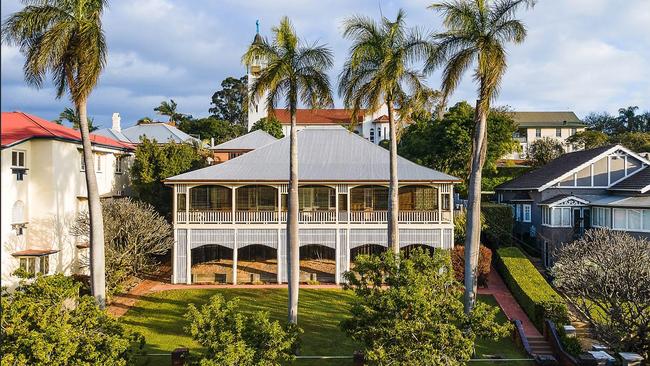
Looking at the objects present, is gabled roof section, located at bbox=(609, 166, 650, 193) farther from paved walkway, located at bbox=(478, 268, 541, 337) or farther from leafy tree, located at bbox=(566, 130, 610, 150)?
leafy tree, located at bbox=(566, 130, 610, 150)

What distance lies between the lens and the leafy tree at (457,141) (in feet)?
132

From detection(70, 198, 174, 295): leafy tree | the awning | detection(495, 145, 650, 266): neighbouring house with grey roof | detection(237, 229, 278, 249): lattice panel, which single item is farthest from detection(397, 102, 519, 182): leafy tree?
the awning

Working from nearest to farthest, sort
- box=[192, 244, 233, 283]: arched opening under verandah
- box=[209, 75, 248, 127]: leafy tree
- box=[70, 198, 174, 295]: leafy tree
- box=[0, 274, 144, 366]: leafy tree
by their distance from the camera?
box=[0, 274, 144, 366]: leafy tree, box=[70, 198, 174, 295]: leafy tree, box=[192, 244, 233, 283]: arched opening under verandah, box=[209, 75, 248, 127]: leafy tree

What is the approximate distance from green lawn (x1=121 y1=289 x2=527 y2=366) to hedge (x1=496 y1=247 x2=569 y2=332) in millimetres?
1401

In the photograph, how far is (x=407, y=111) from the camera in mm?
20594

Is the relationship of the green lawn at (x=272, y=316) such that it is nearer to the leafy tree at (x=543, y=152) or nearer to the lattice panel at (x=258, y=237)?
the lattice panel at (x=258, y=237)

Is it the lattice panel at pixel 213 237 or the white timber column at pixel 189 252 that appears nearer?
the white timber column at pixel 189 252

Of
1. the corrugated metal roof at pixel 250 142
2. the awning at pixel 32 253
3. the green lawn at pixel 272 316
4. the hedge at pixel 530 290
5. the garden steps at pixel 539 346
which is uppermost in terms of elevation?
the corrugated metal roof at pixel 250 142

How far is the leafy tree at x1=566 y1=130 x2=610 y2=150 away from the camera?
190 feet

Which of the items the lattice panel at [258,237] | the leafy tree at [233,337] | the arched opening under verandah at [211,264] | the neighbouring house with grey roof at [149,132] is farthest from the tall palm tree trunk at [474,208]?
the neighbouring house with grey roof at [149,132]

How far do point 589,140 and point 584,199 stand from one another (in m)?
33.6

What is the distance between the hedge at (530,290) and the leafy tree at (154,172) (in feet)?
66.9

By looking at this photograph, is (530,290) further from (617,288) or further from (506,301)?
(617,288)

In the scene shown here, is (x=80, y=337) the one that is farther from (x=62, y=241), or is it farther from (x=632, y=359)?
(x=632, y=359)
